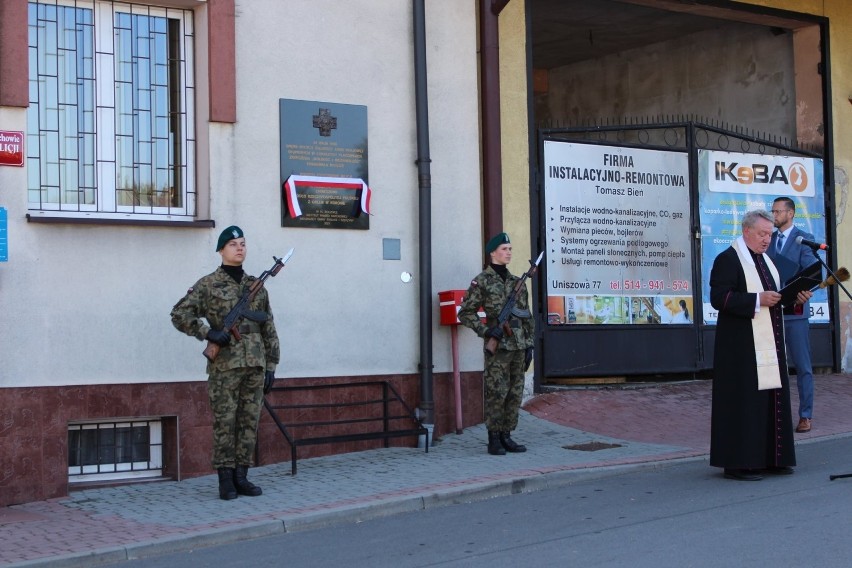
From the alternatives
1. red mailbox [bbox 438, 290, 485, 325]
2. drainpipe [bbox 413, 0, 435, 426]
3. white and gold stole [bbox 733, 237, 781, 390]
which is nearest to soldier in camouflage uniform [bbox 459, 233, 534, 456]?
red mailbox [bbox 438, 290, 485, 325]

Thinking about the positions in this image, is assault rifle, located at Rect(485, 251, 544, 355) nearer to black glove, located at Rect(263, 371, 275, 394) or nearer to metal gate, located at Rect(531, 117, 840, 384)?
black glove, located at Rect(263, 371, 275, 394)

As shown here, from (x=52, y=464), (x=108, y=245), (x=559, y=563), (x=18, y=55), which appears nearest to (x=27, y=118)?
(x=18, y=55)

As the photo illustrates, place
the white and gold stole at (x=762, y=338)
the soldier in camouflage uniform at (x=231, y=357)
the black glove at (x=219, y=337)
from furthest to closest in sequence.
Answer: the white and gold stole at (x=762, y=338)
the soldier in camouflage uniform at (x=231, y=357)
the black glove at (x=219, y=337)

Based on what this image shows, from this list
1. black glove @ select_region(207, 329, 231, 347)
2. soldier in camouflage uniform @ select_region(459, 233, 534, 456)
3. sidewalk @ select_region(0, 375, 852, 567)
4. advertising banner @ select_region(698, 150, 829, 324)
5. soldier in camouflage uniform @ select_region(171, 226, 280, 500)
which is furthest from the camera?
advertising banner @ select_region(698, 150, 829, 324)

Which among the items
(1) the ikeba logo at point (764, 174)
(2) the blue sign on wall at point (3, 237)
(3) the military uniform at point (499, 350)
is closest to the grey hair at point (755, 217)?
(3) the military uniform at point (499, 350)

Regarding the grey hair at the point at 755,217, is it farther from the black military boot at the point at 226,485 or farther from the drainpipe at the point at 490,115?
the black military boot at the point at 226,485

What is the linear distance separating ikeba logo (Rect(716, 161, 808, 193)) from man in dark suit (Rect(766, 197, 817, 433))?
3065 millimetres

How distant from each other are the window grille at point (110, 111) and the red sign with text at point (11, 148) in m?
0.30

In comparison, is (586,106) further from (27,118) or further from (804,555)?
(804,555)

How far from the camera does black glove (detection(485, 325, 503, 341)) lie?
33.4 ft

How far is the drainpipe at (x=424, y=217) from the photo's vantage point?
37.2 ft

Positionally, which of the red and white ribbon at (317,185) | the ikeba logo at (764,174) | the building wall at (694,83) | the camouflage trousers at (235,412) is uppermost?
the building wall at (694,83)

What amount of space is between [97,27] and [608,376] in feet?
21.5

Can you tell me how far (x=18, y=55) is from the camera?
9.49 m
